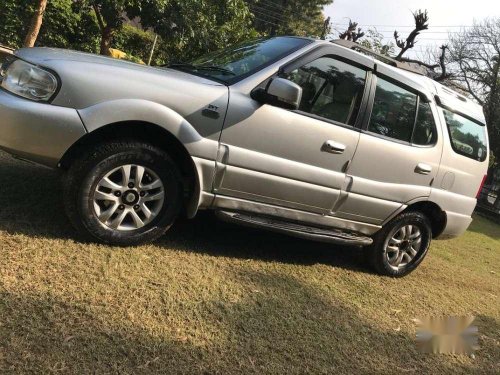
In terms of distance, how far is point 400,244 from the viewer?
5031 millimetres

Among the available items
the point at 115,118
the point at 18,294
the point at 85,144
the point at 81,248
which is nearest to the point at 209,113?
the point at 115,118

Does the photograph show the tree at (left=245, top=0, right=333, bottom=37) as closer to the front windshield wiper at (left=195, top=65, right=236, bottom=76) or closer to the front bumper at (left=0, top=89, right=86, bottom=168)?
the front windshield wiper at (left=195, top=65, right=236, bottom=76)

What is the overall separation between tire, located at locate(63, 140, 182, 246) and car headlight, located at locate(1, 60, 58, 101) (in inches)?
18.5

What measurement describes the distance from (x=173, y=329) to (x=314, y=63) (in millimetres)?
2362

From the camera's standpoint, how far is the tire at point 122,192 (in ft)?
11.0

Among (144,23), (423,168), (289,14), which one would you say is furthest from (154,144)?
(289,14)

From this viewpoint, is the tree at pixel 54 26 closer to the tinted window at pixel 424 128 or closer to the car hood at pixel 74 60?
the car hood at pixel 74 60

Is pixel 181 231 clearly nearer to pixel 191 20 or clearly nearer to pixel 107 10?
pixel 107 10

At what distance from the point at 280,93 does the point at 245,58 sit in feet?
2.37

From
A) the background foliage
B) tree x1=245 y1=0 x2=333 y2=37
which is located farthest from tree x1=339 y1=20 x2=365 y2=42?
tree x1=245 y1=0 x2=333 y2=37

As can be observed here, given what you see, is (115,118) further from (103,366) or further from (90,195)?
(103,366)

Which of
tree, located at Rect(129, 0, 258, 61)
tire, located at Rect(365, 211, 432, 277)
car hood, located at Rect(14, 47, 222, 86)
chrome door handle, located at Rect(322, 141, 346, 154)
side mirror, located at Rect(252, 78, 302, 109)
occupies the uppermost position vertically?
tree, located at Rect(129, 0, 258, 61)

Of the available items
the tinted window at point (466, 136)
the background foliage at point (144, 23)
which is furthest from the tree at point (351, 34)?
the tinted window at point (466, 136)
